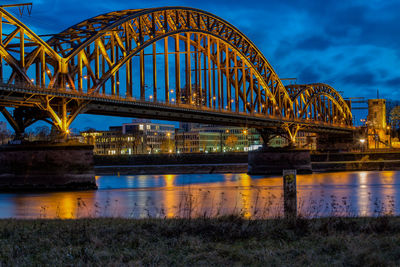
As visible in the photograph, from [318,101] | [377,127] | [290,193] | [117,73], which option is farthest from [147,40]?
[377,127]

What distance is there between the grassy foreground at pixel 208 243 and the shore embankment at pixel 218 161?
305 feet

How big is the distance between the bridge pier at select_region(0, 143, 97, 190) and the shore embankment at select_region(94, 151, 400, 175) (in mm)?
60465

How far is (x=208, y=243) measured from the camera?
44.1 ft

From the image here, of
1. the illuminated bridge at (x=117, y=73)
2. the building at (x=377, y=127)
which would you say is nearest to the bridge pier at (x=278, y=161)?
the illuminated bridge at (x=117, y=73)

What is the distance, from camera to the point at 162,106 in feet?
224

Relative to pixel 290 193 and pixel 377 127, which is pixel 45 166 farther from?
pixel 377 127

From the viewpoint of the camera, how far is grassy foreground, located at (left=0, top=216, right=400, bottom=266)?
38.7 ft

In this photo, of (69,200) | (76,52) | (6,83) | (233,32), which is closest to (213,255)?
(69,200)

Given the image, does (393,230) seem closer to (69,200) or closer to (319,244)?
(319,244)

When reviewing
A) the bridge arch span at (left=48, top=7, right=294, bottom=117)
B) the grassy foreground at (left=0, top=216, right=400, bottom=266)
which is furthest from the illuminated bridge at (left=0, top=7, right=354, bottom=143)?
the grassy foreground at (left=0, top=216, right=400, bottom=266)

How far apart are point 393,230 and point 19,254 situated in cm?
979

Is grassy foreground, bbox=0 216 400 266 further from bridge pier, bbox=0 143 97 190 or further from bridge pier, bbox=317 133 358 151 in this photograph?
bridge pier, bbox=317 133 358 151

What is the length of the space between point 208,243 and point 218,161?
123449 mm

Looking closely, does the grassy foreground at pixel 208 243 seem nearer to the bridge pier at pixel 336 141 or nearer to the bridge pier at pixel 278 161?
the bridge pier at pixel 278 161
